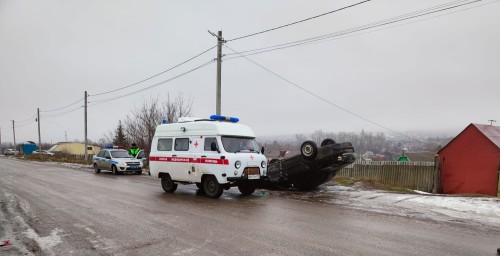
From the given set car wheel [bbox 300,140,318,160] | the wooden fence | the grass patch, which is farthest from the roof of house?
car wheel [bbox 300,140,318,160]

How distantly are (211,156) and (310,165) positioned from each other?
3.71m

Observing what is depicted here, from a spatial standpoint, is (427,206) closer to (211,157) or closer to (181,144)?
(211,157)

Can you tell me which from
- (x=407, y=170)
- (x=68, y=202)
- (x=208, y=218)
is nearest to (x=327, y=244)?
(x=208, y=218)

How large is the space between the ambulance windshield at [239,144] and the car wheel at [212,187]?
43.9 inches

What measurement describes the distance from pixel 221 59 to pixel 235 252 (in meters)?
14.5

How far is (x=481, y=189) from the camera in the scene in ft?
56.0

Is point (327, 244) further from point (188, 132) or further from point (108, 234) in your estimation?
point (188, 132)

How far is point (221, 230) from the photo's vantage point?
6.93 metres

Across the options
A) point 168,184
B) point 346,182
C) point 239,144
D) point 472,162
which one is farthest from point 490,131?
point 168,184

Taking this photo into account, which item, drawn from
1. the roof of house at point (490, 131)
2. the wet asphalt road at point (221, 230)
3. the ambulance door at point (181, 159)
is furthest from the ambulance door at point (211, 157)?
the roof of house at point (490, 131)

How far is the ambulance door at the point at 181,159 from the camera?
1197 centimetres

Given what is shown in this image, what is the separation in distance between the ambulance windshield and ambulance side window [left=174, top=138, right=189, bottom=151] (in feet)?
5.23

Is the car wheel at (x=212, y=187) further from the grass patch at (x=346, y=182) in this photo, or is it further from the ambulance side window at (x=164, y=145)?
the grass patch at (x=346, y=182)

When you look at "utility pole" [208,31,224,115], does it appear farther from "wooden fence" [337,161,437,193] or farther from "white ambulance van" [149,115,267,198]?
"wooden fence" [337,161,437,193]
